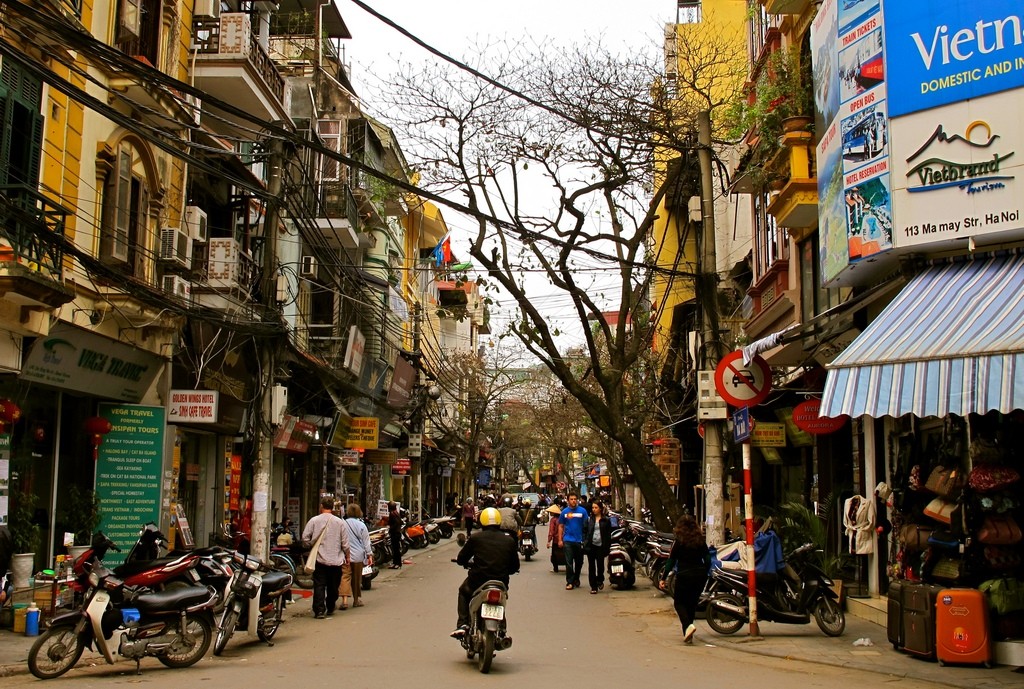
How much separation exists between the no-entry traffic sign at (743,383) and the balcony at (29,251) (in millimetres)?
7931

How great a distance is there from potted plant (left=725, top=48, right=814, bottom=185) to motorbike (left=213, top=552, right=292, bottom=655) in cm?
973

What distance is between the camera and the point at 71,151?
49.0ft

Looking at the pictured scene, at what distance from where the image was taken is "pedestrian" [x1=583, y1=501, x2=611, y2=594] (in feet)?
68.3

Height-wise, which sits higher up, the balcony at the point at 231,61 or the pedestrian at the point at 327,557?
the balcony at the point at 231,61

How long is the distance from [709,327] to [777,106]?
141 inches

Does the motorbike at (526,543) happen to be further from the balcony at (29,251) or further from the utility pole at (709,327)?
the balcony at (29,251)

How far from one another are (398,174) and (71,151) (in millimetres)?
20903

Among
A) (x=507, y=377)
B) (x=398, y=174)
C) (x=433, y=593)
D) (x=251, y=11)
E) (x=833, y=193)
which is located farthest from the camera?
(x=507, y=377)

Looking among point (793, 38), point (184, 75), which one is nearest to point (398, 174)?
point (184, 75)

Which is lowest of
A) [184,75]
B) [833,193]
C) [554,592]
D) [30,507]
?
[554,592]

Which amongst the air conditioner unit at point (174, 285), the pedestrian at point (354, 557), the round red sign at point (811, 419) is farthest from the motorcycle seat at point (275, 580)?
the round red sign at point (811, 419)

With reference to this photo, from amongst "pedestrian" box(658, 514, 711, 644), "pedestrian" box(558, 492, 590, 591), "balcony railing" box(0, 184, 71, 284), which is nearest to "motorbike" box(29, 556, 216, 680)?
"balcony railing" box(0, 184, 71, 284)

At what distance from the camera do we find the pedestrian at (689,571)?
12859 mm

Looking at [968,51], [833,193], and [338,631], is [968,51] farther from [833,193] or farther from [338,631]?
[338,631]
